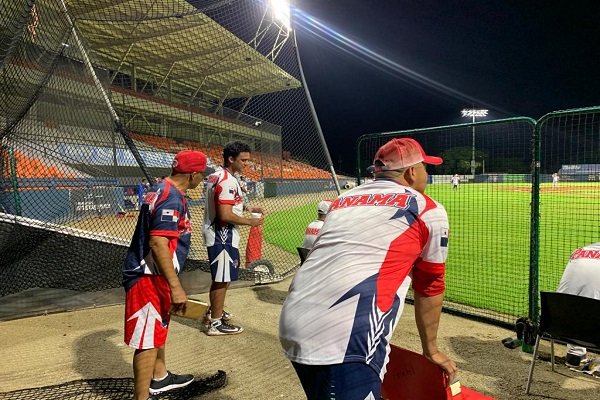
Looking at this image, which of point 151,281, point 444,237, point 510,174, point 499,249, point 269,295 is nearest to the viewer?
point 444,237

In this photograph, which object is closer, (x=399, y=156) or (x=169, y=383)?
(x=399, y=156)

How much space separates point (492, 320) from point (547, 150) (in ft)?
6.96

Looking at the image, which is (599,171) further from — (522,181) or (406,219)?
(406,219)

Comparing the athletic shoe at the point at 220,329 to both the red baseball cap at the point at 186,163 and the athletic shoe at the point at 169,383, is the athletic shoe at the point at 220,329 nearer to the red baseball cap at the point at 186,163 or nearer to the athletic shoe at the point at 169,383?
the athletic shoe at the point at 169,383

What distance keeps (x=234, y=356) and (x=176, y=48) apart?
380 inches

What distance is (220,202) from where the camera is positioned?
421cm

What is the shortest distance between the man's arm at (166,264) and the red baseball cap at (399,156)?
58.2 inches

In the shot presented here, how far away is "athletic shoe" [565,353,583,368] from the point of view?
11.4 ft

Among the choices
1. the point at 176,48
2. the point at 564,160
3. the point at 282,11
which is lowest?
the point at 564,160

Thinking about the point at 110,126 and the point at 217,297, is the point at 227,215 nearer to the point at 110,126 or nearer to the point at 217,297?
the point at 217,297

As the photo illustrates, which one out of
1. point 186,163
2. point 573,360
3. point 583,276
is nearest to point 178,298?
point 186,163

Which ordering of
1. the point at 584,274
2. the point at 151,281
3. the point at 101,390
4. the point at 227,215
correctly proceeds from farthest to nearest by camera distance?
the point at 227,215 → the point at 584,274 → the point at 101,390 → the point at 151,281

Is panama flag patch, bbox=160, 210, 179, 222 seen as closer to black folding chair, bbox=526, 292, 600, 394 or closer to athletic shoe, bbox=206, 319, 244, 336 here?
athletic shoe, bbox=206, 319, 244, 336

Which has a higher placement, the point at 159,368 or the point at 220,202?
the point at 220,202
